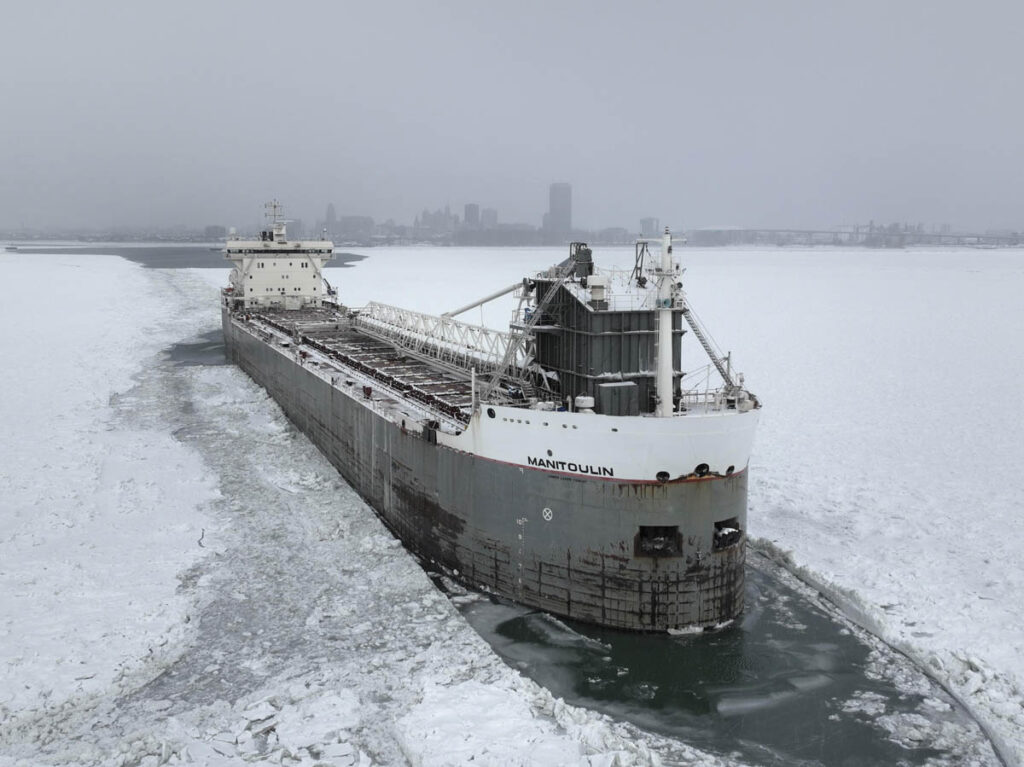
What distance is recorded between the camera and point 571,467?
11.9 meters

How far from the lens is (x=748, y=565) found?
14.1 meters

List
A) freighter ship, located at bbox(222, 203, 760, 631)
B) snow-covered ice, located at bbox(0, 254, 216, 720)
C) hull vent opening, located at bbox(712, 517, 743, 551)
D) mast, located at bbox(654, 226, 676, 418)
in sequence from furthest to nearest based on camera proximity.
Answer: mast, located at bbox(654, 226, 676, 418), hull vent opening, located at bbox(712, 517, 743, 551), freighter ship, located at bbox(222, 203, 760, 631), snow-covered ice, located at bbox(0, 254, 216, 720)

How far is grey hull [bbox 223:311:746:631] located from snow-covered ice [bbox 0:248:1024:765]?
112 centimetres

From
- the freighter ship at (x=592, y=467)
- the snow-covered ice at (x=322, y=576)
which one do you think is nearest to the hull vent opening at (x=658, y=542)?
the freighter ship at (x=592, y=467)

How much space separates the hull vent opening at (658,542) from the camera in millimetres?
11695

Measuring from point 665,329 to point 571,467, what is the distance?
258 cm

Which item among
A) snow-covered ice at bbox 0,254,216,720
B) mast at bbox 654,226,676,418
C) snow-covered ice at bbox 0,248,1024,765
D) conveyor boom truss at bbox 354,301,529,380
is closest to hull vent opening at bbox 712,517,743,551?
mast at bbox 654,226,676,418

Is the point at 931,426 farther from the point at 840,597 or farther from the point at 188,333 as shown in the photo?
the point at 188,333

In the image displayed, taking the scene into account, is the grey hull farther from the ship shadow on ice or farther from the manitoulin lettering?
the ship shadow on ice

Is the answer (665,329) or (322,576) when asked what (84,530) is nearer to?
(322,576)

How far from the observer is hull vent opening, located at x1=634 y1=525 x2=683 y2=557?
11.7 meters

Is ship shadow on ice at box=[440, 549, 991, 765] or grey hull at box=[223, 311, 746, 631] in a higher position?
grey hull at box=[223, 311, 746, 631]

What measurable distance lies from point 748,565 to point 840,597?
1.83 metres

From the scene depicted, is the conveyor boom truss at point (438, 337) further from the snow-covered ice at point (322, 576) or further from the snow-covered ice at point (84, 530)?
the snow-covered ice at point (84, 530)
